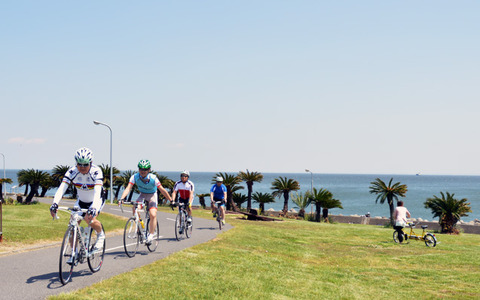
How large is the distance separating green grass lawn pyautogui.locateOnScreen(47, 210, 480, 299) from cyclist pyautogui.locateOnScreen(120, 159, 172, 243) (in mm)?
1127

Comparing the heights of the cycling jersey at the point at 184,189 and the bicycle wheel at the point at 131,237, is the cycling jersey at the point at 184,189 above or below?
above

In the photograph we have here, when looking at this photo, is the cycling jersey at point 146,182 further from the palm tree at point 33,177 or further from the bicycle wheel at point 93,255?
the palm tree at point 33,177

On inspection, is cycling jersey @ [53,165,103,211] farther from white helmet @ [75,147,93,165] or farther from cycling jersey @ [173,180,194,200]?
cycling jersey @ [173,180,194,200]

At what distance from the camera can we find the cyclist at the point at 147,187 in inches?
403

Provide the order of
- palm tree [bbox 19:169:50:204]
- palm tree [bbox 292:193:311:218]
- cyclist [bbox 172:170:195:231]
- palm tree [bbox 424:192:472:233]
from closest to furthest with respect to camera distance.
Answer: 1. cyclist [bbox 172:170:195:231]
2. palm tree [bbox 424:192:472:233]
3. palm tree [bbox 19:169:50:204]
4. palm tree [bbox 292:193:311:218]

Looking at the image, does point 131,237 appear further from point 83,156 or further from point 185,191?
point 185,191

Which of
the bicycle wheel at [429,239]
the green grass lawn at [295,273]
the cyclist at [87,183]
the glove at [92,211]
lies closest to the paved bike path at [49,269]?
the green grass lawn at [295,273]

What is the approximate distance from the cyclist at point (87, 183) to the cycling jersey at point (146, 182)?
2350mm

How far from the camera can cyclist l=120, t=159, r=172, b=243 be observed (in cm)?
1023

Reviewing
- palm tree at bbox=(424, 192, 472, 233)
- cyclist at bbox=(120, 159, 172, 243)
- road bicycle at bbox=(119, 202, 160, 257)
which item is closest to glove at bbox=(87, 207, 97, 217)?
road bicycle at bbox=(119, 202, 160, 257)

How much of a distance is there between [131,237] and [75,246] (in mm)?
2682

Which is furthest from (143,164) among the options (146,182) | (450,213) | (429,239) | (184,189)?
(450,213)

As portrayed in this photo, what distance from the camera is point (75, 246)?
7.56 metres

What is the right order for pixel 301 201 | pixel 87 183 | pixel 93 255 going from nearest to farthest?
1. pixel 87 183
2. pixel 93 255
3. pixel 301 201
